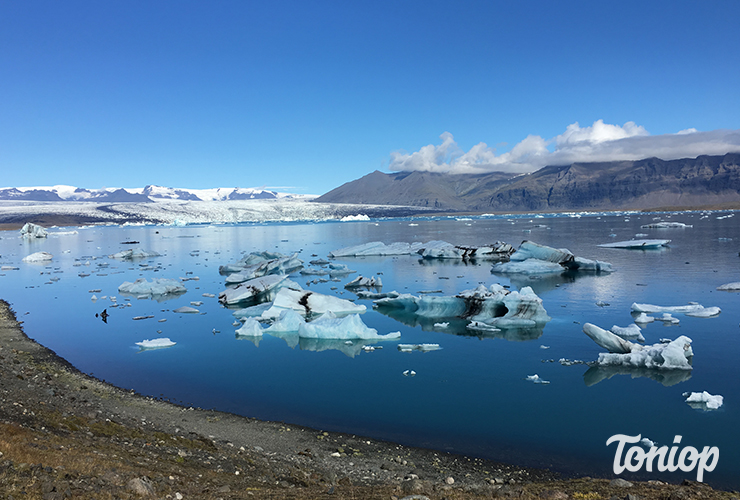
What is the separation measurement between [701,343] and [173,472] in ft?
29.6

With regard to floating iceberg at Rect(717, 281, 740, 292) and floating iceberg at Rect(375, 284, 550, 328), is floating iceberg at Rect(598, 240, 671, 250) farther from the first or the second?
floating iceberg at Rect(375, 284, 550, 328)

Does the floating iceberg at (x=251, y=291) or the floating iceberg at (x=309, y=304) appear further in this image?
the floating iceberg at (x=251, y=291)

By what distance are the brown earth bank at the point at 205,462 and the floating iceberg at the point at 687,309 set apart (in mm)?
7843

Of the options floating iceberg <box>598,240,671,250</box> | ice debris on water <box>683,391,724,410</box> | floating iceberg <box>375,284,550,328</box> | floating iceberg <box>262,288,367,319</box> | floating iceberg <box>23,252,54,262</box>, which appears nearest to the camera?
ice debris on water <box>683,391,724,410</box>

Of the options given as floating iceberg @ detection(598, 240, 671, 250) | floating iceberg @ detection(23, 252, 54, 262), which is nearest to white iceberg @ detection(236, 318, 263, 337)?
floating iceberg @ detection(598, 240, 671, 250)

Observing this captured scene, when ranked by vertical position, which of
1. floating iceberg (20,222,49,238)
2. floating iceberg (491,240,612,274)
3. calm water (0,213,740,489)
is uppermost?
floating iceberg (20,222,49,238)

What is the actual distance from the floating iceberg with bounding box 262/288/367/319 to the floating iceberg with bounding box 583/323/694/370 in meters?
5.84

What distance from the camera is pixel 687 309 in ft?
35.2

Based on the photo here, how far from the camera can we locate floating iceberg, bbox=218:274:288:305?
43.7 ft

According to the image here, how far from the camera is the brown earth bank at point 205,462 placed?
128 inches

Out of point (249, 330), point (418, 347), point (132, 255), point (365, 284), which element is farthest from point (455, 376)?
point (132, 255)

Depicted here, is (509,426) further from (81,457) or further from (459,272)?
(459,272)

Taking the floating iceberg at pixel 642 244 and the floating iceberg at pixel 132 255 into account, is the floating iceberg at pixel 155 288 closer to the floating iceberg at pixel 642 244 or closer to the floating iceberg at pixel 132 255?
the floating iceberg at pixel 132 255

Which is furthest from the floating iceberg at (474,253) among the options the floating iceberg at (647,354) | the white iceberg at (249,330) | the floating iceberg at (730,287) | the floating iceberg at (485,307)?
the floating iceberg at (647,354)
